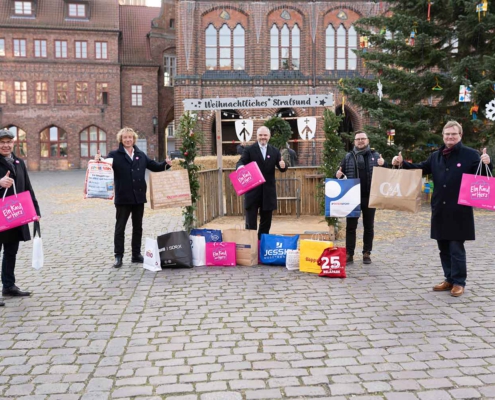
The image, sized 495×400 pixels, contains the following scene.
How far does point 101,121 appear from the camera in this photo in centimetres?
3853

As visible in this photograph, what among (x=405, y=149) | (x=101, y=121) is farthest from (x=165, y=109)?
(x=405, y=149)

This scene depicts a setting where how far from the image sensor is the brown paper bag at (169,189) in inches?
282

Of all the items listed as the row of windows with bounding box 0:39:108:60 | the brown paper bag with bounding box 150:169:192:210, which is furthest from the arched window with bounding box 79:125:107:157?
the brown paper bag with bounding box 150:169:192:210

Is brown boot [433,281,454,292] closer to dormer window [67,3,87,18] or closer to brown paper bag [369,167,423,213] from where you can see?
brown paper bag [369,167,423,213]

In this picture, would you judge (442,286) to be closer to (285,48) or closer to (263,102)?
(263,102)

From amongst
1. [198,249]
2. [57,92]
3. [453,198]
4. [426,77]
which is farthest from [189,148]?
[57,92]

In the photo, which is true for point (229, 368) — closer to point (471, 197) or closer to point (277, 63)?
point (471, 197)

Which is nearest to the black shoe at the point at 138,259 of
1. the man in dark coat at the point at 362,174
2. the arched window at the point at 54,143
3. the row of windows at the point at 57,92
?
the man in dark coat at the point at 362,174

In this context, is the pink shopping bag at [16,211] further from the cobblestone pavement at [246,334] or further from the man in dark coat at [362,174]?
the man in dark coat at [362,174]

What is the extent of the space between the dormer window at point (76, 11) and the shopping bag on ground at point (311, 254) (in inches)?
1462

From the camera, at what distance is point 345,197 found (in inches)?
280

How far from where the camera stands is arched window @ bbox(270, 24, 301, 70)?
103 feet

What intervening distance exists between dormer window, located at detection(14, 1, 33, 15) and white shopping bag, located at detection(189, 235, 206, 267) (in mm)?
36846

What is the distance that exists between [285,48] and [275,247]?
2648 centimetres
